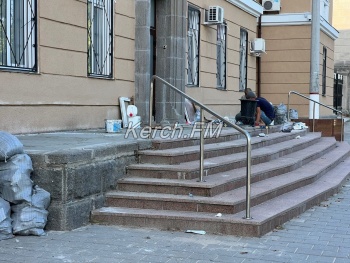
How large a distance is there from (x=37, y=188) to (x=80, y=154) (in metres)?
0.58

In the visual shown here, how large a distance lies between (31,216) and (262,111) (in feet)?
25.1

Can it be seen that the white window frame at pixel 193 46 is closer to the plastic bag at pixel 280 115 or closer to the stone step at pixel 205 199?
the plastic bag at pixel 280 115

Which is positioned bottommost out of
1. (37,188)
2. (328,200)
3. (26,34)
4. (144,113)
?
(328,200)

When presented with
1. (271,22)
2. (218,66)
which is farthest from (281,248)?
(271,22)

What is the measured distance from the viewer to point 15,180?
5.60 m

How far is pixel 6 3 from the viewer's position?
7535 mm

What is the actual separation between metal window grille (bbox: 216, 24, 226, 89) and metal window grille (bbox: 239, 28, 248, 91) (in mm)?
1607

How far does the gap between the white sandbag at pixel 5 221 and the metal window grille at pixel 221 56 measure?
32.7ft

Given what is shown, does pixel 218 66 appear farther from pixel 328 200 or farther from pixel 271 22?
pixel 328 200

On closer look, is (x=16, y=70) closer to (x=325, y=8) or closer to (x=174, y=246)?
(x=174, y=246)

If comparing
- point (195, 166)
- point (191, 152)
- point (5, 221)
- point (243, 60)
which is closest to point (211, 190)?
point (195, 166)

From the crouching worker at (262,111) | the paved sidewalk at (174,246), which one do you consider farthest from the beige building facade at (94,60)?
the paved sidewalk at (174,246)

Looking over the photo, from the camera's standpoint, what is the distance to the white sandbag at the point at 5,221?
5.48 meters

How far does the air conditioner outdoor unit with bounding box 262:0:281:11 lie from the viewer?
19578 millimetres
